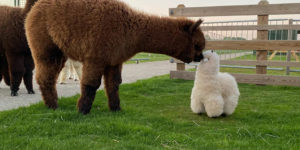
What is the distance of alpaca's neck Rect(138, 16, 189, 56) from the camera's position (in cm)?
445

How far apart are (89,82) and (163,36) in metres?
1.26

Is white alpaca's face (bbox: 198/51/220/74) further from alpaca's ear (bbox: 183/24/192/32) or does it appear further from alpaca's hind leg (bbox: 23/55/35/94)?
alpaca's hind leg (bbox: 23/55/35/94)

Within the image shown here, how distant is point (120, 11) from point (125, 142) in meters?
1.98

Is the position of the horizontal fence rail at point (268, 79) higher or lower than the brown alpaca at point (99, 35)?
lower

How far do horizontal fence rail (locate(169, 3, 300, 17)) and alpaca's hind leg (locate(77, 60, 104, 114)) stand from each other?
5805mm

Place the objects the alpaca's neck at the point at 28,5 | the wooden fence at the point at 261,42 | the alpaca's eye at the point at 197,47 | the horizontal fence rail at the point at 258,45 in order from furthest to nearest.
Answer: the wooden fence at the point at 261,42 < the horizontal fence rail at the point at 258,45 < the alpaca's neck at the point at 28,5 < the alpaca's eye at the point at 197,47

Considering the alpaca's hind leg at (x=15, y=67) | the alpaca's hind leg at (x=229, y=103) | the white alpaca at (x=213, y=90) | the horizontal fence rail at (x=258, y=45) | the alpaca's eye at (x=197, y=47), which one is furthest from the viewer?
the horizontal fence rail at (x=258, y=45)

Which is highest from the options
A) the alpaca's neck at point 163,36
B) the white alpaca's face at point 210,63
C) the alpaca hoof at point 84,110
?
the alpaca's neck at point 163,36

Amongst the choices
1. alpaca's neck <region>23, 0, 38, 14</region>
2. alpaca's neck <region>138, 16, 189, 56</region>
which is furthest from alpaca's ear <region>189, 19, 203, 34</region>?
alpaca's neck <region>23, 0, 38, 14</region>

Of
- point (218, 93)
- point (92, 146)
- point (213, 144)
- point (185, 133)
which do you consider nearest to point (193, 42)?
point (218, 93)

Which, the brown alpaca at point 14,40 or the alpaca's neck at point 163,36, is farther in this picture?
the brown alpaca at point 14,40

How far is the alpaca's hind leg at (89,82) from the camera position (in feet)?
14.3

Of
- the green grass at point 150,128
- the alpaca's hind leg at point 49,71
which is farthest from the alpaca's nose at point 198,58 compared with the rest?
the alpaca's hind leg at point 49,71

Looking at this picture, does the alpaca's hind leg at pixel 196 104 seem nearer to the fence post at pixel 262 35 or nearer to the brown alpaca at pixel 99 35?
the brown alpaca at pixel 99 35
